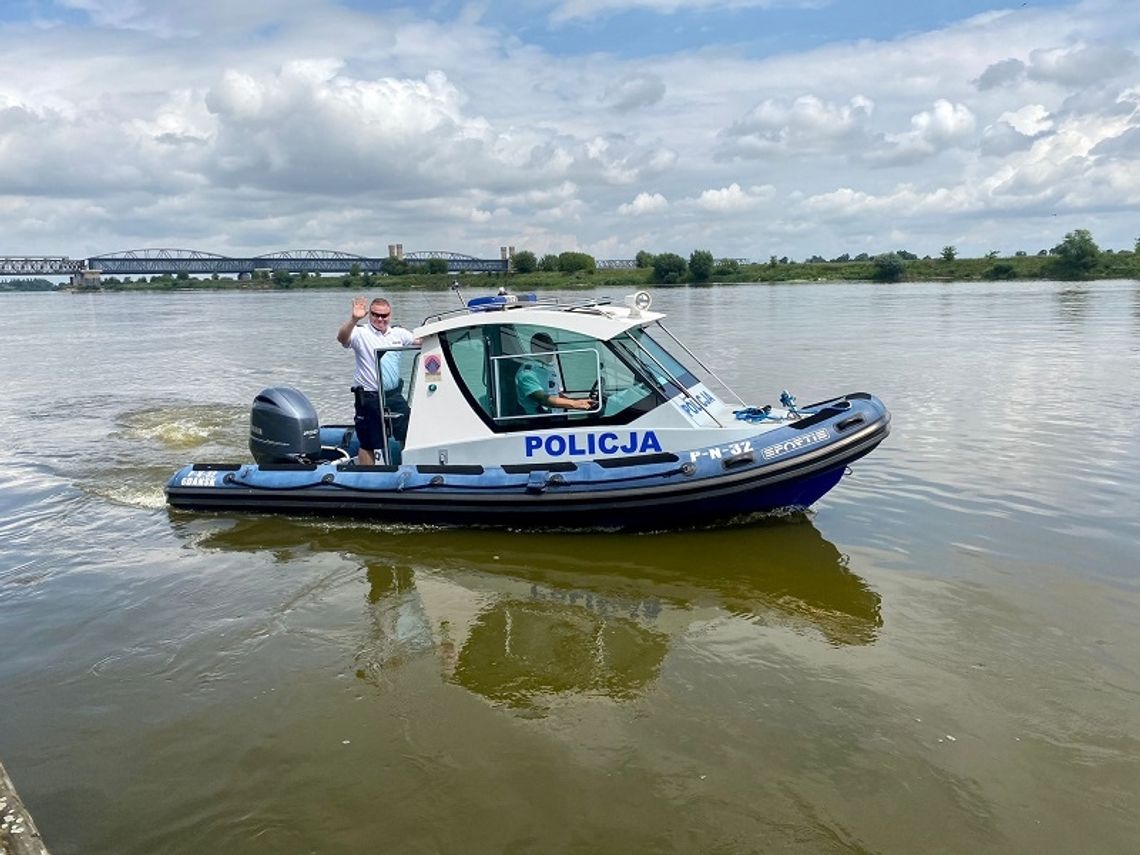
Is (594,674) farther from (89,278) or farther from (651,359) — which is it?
(89,278)

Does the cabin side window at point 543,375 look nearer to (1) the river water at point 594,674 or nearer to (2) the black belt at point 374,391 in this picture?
(2) the black belt at point 374,391

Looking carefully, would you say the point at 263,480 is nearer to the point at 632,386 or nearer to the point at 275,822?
the point at 632,386

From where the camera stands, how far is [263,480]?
324 inches

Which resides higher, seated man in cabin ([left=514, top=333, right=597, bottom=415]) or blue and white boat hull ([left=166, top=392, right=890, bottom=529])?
seated man in cabin ([left=514, top=333, right=597, bottom=415])

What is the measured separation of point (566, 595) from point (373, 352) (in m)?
3.32

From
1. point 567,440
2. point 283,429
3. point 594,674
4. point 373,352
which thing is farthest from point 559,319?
point 594,674

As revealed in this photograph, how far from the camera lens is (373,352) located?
8.10m

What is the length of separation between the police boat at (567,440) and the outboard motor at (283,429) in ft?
1.31

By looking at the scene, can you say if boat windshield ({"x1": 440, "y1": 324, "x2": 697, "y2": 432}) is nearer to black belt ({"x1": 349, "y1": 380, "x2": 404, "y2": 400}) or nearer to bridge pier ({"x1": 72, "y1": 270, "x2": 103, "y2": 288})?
black belt ({"x1": 349, "y1": 380, "x2": 404, "y2": 400})

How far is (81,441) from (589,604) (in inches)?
390

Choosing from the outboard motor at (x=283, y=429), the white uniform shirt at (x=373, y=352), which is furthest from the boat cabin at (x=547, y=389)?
the outboard motor at (x=283, y=429)

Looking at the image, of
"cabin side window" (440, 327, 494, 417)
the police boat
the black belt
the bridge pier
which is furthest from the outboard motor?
the bridge pier

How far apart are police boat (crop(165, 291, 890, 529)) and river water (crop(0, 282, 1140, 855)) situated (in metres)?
0.32

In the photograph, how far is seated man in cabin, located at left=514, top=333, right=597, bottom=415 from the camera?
762cm
